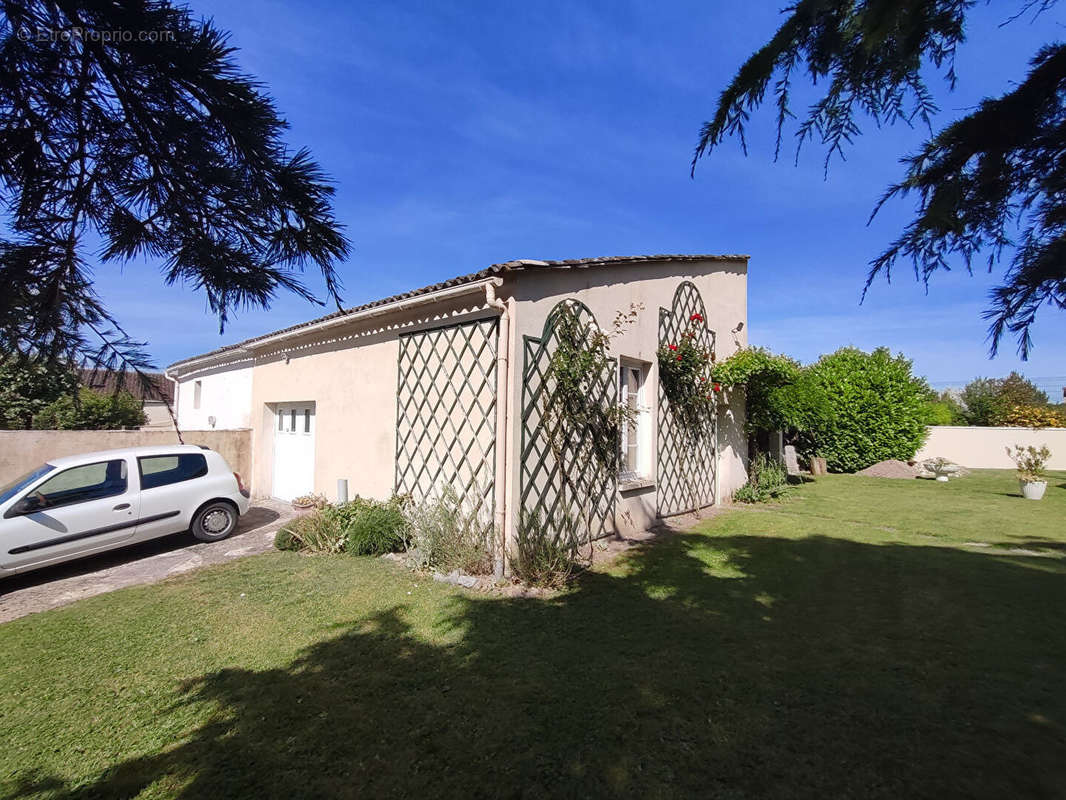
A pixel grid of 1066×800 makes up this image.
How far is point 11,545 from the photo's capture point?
18.2 feet

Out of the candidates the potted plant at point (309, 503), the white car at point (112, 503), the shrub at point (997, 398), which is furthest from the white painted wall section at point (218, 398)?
the shrub at point (997, 398)

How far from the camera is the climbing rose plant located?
8.26m

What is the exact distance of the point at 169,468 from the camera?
714cm

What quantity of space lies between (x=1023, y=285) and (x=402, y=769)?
3.46 meters

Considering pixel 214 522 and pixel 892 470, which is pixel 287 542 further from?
pixel 892 470

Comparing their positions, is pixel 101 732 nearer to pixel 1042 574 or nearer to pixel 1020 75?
pixel 1020 75

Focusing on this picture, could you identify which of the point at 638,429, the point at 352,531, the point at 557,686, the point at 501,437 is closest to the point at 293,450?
the point at 352,531

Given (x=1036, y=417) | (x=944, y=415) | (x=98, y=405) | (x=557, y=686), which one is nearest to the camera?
(x=98, y=405)

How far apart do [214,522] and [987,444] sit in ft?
84.5

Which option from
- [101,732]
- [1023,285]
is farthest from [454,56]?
[101,732]

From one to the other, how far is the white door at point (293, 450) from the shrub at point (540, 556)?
5.54 m

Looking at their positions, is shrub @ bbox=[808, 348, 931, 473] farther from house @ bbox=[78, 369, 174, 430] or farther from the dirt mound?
house @ bbox=[78, 369, 174, 430]

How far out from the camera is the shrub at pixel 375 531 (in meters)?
6.54

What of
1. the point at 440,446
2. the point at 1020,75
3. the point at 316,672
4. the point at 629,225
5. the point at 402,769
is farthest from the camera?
the point at 629,225
